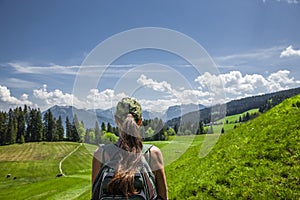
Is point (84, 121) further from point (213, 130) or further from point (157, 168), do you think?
point (213, 130)

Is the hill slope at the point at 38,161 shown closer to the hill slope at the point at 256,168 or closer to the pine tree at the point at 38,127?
the pine tree at the point at 38,127

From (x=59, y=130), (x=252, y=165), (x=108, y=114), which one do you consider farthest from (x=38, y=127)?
(x=108, y=114)

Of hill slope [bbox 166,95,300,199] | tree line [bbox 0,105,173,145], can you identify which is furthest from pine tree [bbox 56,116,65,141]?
hill slope [bbox 166,95,300,199]

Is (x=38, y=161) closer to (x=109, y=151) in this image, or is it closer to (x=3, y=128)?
(x=3, y=128)

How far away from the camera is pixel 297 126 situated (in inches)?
548

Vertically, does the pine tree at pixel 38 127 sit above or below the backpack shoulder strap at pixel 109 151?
above

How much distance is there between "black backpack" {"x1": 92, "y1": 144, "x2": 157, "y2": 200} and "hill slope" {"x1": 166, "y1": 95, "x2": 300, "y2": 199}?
745cm

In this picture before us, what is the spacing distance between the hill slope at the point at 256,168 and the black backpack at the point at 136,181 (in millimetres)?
7448

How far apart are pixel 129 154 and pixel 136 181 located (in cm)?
36

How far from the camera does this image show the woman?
144 inches

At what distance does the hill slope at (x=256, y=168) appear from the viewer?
33.9ft

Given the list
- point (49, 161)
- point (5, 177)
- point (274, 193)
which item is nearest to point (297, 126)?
point (274, 193)

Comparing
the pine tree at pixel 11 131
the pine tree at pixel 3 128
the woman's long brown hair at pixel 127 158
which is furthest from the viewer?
the pine tree at pixel 11 131

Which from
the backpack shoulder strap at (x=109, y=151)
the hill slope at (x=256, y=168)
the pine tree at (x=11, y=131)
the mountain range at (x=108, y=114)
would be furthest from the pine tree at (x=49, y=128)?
the backpack shoulder strap at (x=109, y=151)
